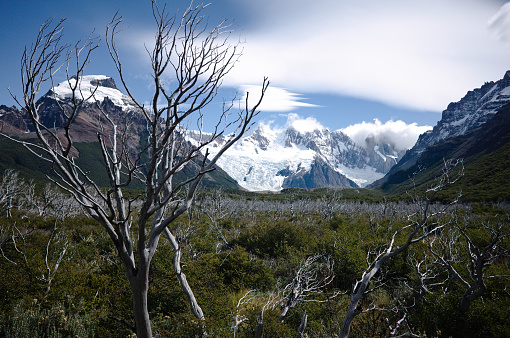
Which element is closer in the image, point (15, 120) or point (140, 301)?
point (140, 301)

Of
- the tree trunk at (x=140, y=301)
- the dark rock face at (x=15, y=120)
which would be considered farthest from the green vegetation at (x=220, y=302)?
the dark rock face at (x=15, y=120)

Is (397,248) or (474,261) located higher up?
(397,248)

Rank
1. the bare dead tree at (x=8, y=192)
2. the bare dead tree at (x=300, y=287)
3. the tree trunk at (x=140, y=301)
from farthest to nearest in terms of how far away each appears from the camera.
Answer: the bare dead tree at (x=8, y=192)
the bare dead tree at (x=300, y=287)
the tree trunk at (x=140, y=301)

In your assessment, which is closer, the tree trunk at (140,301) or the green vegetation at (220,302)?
the tree trunk at (140,301)

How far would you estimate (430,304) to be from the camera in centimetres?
705

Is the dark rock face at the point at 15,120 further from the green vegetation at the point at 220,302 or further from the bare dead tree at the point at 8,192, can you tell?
the bare dead tree at the point at 8,192

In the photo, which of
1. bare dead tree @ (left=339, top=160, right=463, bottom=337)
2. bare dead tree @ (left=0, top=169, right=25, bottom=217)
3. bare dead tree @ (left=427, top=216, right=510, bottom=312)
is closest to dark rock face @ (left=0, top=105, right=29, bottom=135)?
bare dead tree @ (left=339, top=160, right=463, bottom=337)

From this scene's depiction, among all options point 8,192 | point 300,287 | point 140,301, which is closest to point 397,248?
point 140,301

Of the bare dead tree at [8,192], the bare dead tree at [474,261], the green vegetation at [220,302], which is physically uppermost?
the bare dead tree at [8,192]

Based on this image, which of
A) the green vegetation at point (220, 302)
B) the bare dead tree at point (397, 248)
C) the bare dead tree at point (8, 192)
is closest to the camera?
the bare dead tree at point (397, 248)

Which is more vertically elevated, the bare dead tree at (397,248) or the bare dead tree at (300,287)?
the bare dead tree at (397,248)

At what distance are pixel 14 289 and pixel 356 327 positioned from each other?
A: 33.2 ft

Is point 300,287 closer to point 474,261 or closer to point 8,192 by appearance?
point 474,261

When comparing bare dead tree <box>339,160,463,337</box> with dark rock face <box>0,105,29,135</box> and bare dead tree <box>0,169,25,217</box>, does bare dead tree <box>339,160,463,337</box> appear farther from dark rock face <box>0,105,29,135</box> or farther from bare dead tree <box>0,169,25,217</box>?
bare dead tree <box>0,169,25,217</box>
